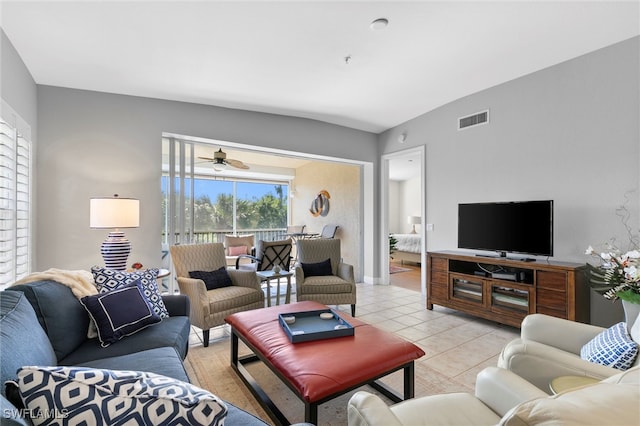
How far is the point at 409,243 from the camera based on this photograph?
7.38 metres

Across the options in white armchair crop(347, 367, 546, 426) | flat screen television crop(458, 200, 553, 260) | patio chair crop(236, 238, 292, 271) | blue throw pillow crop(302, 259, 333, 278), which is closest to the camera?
white armchair crop(347, 367, 546, 426)

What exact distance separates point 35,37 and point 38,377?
2956mm

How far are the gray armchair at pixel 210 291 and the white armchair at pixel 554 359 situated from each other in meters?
2.32

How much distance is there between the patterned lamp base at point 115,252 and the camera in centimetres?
293

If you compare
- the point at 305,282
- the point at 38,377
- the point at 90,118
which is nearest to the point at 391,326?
the point at 305,282

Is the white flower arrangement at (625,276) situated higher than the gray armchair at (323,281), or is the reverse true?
the white flower arrangement at (625,276)

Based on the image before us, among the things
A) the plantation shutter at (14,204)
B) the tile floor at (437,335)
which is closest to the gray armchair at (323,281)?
the tile floor at (437,335)

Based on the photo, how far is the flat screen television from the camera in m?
3.12

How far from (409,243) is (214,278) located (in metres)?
5.33

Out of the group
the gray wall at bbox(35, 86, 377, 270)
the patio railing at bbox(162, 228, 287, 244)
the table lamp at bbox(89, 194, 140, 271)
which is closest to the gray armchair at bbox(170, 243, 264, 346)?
the table lamp at bbox(89, 194, 140, 271)

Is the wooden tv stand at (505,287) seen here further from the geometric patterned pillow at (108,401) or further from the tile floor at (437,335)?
the geometric patterned pillow at (108,401)

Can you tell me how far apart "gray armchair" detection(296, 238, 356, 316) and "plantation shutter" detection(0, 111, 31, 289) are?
8.59ft

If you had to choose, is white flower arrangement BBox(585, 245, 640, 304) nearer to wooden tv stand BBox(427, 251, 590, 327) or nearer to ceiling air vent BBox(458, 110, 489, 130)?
wooden tv stand BBox(427, 251, 590, 327)

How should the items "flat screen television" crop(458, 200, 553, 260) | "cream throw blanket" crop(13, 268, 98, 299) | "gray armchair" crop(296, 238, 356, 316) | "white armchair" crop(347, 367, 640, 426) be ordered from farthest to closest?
1. "gray armchair" crop(296, 238, 356, 316)
2. "flat screen television" crop(458, 200, 553, 260)
3. "cream throw blanket" crop(13, 268, 98, 299)
4. "white armchair" crop(347, 367, 640, 426)
